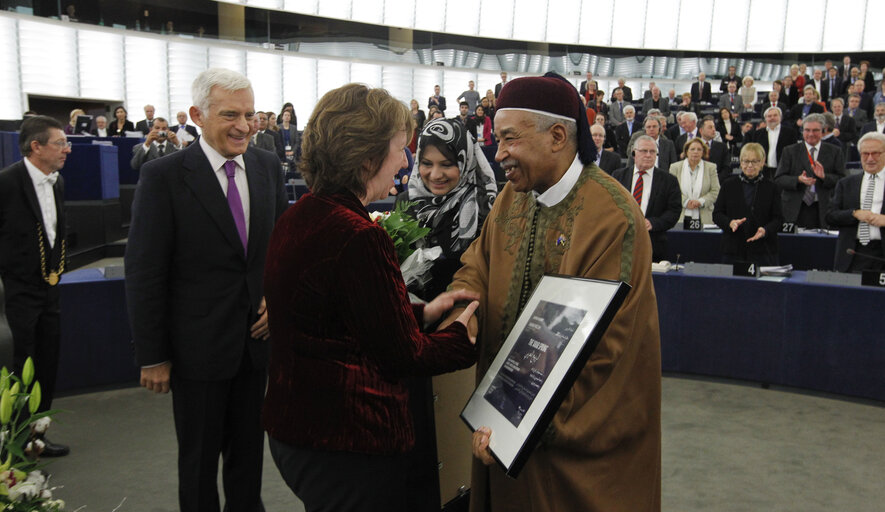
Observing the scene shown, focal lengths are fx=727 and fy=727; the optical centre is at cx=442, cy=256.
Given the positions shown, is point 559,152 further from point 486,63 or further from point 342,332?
point 486,63

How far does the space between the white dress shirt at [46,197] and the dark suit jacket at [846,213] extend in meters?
4.82

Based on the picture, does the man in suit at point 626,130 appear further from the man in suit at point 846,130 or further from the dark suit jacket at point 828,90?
the dark suit jacket at point 828,90

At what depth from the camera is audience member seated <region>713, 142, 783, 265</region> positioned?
216 inches

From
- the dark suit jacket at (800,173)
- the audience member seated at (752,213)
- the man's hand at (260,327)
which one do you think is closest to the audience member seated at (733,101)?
the dark suit jacket at (800,173)

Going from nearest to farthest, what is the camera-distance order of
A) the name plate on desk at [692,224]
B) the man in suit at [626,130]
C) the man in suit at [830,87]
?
the name plate on desk at [692,224] → the man in suit at [626,130] → the man in suit at [830,87]

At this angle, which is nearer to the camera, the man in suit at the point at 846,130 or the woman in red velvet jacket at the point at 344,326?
the woman in red velvet jacket at the point at 344,326

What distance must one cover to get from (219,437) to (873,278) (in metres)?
3.90

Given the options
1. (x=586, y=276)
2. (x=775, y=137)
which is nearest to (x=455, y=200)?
(x=586, y=276)

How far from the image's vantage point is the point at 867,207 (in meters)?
4.88

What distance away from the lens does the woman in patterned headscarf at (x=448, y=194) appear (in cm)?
261

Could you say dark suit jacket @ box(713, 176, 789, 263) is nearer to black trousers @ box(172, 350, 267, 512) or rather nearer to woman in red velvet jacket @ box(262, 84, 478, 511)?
black trousers @ box(172, 350, 267, 512)

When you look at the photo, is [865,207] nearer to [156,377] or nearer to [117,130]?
[156,377]

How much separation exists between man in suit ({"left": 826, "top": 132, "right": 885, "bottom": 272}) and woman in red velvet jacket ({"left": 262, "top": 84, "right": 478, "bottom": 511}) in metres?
4.22

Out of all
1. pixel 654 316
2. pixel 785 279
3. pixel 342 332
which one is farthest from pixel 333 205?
pixel 785 279
